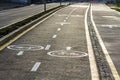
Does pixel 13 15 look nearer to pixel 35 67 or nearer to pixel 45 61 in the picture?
pixel 45 61

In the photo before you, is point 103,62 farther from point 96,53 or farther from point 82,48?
point 82,48

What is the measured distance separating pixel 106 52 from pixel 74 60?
8.14ft

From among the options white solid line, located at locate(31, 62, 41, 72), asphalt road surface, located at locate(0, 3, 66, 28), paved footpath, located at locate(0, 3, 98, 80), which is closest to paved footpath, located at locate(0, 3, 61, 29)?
asphalt road surface, located at locate(0, 3, 66, 28)

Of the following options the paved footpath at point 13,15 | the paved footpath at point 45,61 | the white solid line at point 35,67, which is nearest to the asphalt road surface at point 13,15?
the paved footpath at point 13,15

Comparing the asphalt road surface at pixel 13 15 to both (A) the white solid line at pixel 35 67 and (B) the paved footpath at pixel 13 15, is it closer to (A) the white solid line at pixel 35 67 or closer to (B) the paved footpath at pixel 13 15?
(B) the paved footpath at pixel 13 15

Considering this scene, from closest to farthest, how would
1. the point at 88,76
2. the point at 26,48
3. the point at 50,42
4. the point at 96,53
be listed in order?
the point at 88,76 < the point at 96,53 < the point at 26,48 < the point at 50,42

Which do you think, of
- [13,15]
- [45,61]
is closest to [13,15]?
[13,15]

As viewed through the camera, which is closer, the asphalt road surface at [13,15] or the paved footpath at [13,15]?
the paved footpath at [13,15]

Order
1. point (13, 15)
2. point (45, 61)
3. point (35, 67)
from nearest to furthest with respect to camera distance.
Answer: point (35, 67) < point (45, 61) < point (13, 15)

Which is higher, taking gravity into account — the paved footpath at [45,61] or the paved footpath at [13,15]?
the paved footpath at [45,61]

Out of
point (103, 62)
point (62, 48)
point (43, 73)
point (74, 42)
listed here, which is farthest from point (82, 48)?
point (43, 73)

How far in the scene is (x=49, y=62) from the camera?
40.4ft

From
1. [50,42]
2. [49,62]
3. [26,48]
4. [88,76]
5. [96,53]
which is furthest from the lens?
[50,42]

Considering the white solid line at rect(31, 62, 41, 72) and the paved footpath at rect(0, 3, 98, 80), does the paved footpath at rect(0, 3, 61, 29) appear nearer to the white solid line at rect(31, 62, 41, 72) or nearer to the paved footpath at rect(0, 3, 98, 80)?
the paved footpath at rect(0, 3, 98, 80)
